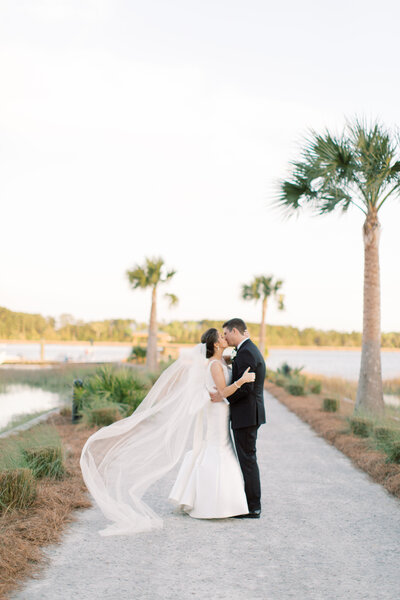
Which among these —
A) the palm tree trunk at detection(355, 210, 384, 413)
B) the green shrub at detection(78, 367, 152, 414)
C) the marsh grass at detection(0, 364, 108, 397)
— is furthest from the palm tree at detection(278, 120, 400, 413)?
the marsh grass at detection(0, 364, 108, 397)

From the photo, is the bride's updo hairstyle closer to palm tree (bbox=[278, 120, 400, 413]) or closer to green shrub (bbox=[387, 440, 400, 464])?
green shrub (bbox=[387, 440, 400, 464])

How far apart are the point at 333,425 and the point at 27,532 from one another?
864cm

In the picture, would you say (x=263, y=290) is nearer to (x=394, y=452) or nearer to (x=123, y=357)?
(x=123, y=357)

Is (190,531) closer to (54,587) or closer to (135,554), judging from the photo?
(135,554)

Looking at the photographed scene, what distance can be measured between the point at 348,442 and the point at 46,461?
18.5 feet

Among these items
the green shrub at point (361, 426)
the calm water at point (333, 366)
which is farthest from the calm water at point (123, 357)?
the green shrub at point (361, 426)

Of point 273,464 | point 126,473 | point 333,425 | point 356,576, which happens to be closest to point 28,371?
point 333,425

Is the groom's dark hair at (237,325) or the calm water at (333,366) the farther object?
the calm water at (333,366)

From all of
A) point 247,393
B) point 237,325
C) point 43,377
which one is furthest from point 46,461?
point 43,377

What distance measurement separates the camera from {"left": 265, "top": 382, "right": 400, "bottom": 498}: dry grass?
24.7 feet

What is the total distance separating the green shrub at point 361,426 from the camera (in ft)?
34.4

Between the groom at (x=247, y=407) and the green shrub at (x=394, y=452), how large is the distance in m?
2.79

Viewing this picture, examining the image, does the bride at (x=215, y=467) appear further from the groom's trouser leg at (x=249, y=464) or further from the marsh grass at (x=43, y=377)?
Result: the marsh grass at (x=43, y=377)

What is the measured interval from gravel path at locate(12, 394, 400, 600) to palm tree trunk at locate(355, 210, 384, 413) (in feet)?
23.2
